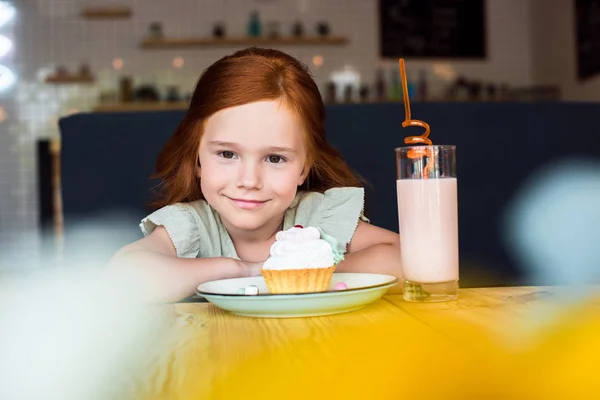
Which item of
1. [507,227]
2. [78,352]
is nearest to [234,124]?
[78,352]

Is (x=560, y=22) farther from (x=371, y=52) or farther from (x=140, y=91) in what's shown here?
(x=140, y=91)

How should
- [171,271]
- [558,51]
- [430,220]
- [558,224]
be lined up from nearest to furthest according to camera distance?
[430,220]
[171,271]
[558,224]
[558,51]

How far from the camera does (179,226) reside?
1319 millimetres

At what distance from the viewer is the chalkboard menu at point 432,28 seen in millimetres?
5090

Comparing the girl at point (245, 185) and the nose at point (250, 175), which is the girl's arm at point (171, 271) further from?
the nose at point (250, 175)

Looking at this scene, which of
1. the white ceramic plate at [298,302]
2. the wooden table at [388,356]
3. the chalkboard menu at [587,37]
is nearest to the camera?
the wooden table at [388,356]

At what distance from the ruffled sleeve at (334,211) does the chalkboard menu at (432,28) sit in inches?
151

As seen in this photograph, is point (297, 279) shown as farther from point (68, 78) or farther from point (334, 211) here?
point (68, 78)

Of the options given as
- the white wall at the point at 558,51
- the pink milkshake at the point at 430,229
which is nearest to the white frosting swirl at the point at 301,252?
the pink milkshake at the point at 430,229

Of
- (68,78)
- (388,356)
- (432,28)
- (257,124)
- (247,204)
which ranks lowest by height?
(388,356)

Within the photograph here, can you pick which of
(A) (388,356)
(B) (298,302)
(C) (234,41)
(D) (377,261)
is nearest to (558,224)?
(D) (377,261)

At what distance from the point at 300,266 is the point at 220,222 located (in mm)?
592

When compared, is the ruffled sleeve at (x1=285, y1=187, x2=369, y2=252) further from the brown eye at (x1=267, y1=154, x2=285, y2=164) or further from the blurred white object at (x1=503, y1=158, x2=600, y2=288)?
the blurred white object at (x1=503, y1=158, x2=600, y2=288)

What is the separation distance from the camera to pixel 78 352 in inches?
24.5
